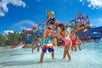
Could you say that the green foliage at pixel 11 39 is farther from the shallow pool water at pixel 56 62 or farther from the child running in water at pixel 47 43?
the child running in water at pixel 47 43

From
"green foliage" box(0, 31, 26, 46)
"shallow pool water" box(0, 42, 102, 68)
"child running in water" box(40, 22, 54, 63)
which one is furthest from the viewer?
"green foliage" box(0, 31, 26, 46)

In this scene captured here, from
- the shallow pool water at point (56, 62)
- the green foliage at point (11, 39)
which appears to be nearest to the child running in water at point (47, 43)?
the shallow pool water at point (56, 62)

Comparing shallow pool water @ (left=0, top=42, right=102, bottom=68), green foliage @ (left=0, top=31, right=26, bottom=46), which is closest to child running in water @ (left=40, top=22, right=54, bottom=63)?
shallow pool water @ (left=0, top=42, right=102, bottom=68)

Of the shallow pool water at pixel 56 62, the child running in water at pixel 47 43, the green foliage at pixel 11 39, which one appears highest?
the green foliage at pixel 11 39

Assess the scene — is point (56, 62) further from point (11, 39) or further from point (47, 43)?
point (11, 39)

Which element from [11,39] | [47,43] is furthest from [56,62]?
[11,39]

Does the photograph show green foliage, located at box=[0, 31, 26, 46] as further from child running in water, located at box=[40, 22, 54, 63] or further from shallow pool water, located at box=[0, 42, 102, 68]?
child running in water, located at box=[40, 22, 54, 63]

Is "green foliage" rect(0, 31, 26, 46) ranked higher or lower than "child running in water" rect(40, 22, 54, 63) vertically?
higher

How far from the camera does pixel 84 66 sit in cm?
410

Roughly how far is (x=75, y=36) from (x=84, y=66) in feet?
13.5

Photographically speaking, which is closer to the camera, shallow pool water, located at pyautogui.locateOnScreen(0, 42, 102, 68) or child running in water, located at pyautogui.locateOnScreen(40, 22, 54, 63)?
shallow pool water, located at pyautogui.locateOnScreen(0, 42, 102, 68)

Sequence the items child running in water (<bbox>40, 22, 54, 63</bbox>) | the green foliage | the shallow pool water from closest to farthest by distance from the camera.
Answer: the shallow pool water, child running in water (<bbox>40, 22, 54, 63</bbox>), the green foliage

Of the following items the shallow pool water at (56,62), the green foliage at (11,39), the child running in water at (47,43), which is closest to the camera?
the shallow pool water at (56,62)

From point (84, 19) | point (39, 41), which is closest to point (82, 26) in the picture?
point (84, 19)
